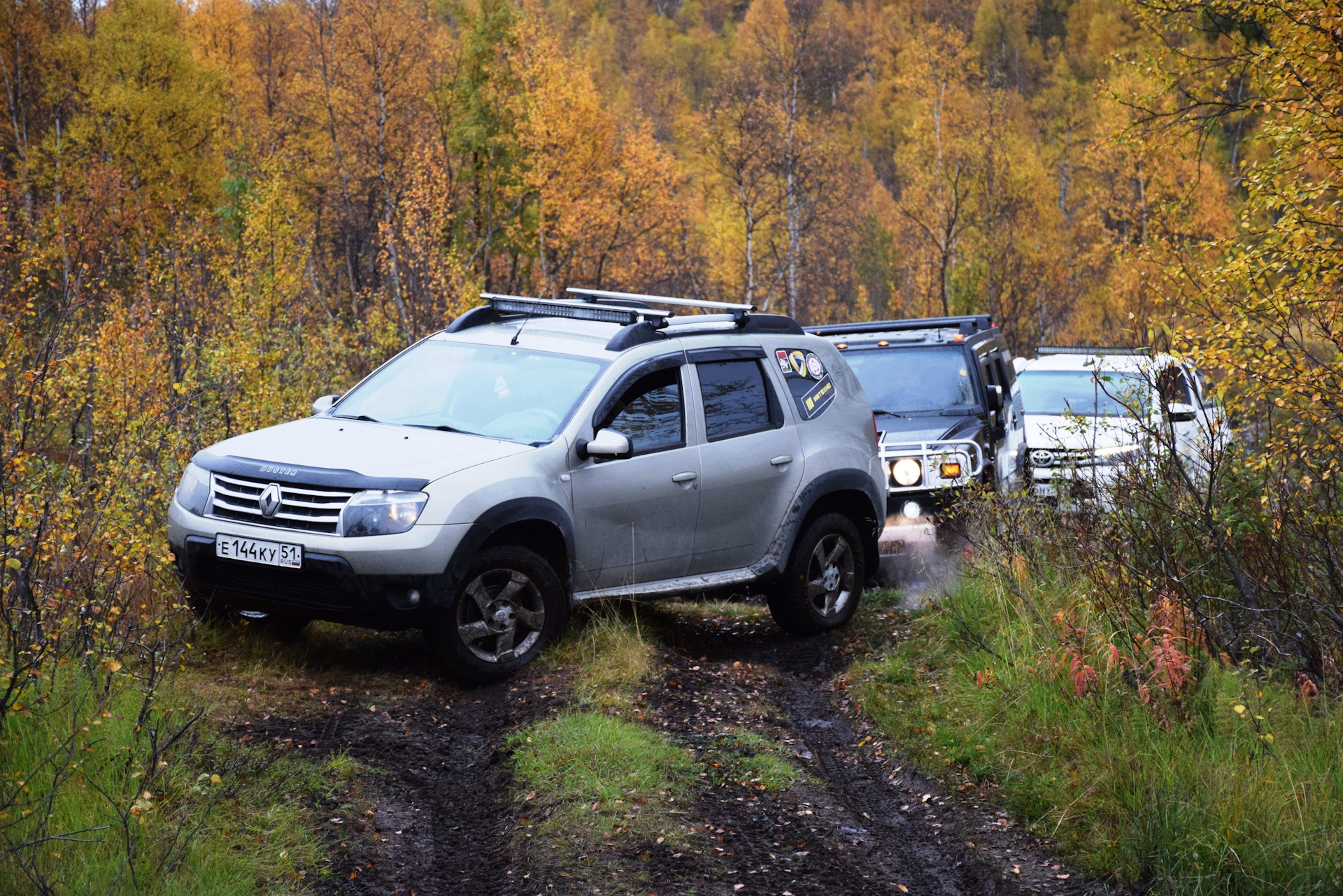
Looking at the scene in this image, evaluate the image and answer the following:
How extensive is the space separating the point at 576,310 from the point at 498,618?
7.24 feet

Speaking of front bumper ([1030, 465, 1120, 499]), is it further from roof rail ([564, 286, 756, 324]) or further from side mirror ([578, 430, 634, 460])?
side mirror ([578, 430, 634, 460])

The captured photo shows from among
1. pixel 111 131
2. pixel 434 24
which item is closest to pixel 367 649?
pixel 111 131

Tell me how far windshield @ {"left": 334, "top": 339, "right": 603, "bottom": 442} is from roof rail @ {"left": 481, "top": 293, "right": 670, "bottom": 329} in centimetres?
44

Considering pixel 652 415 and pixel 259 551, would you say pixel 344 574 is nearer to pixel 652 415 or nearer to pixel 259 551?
pixel 259 551

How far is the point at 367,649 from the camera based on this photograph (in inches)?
278

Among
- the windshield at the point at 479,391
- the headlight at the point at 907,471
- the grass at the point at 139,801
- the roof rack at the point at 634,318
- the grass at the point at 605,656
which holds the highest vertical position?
the roof rack at the point at 634,318

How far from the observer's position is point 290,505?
20.0 feet

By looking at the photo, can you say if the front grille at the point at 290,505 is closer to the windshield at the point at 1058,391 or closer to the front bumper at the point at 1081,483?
the front bumper at the point at 1081,483

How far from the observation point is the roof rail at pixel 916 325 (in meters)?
12.0

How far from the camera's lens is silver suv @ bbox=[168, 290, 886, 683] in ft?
19.9

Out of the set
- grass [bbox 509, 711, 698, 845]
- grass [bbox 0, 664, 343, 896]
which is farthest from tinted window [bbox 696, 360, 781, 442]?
grass [bbox 0, 664, 343, 896]

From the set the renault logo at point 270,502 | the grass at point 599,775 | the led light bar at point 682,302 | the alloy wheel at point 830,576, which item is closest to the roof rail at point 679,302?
the led light bar at point 682,302

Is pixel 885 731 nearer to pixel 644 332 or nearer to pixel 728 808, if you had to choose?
pixel 728 808

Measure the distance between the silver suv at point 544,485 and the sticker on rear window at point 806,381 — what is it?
0.05 ft
